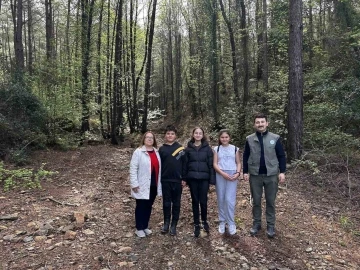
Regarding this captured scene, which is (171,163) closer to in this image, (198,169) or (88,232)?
(198,169)

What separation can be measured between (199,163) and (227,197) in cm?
74

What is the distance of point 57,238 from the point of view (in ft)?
15.4

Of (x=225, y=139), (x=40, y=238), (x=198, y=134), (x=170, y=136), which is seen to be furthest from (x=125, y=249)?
(x=225, y=139)

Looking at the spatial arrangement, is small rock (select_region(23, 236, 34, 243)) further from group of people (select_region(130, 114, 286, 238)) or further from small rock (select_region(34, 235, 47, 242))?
group of people (select_region(130, 114, 286, 238))

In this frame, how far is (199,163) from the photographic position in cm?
481

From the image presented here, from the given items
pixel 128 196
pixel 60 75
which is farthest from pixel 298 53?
pixel 60 75

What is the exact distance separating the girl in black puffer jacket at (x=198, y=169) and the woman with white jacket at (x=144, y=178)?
1.67ft

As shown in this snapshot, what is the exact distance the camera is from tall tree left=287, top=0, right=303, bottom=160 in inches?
330

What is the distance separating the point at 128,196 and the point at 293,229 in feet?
12.0

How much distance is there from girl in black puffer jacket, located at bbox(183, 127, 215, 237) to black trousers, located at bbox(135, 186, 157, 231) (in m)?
0.65

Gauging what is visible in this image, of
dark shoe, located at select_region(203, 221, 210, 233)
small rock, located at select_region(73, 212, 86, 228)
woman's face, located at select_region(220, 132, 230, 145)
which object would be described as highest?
woman's face, located at select_region(220, 132, 230, 145)

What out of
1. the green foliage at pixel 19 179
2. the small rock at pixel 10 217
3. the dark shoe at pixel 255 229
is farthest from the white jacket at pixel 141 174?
the green foliage at pixel 19 179

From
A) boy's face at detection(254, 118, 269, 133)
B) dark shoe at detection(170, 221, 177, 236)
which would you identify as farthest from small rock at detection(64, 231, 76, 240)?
boy's face at detection(254, 118, 269, 133)

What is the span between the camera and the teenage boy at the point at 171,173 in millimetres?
4816
